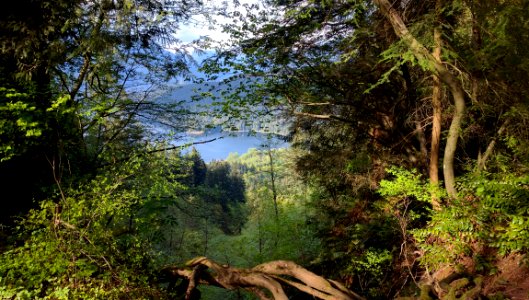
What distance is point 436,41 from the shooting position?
16.4 feet

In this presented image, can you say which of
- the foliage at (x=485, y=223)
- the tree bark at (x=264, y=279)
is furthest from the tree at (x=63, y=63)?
the foliage at (x=485, y=223)

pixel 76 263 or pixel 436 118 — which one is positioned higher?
pixel 436 118

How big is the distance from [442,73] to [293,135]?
7.03 meters

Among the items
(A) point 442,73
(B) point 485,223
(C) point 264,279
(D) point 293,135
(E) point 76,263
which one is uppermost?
(A) point 442,73

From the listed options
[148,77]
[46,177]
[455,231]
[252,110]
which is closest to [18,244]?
[46,177]

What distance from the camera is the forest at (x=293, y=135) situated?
4.39 meters

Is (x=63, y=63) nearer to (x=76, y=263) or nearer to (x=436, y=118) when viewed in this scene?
(x=76, y=263)

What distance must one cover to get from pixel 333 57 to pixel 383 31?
1.59 meters

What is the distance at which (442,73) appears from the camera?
505 centimetres

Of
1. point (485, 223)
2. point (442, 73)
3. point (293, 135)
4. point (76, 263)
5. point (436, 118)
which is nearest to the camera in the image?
point (76, 263)

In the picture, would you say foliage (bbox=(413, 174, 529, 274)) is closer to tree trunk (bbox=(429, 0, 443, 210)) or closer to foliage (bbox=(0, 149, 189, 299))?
tree trunk (bbox=(429, 0, 443, 210))

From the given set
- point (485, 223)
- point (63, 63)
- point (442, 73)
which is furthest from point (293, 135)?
point (485, 223)

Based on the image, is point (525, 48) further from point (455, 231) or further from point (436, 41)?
point (455, 231)

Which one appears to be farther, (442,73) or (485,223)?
(442,73)
